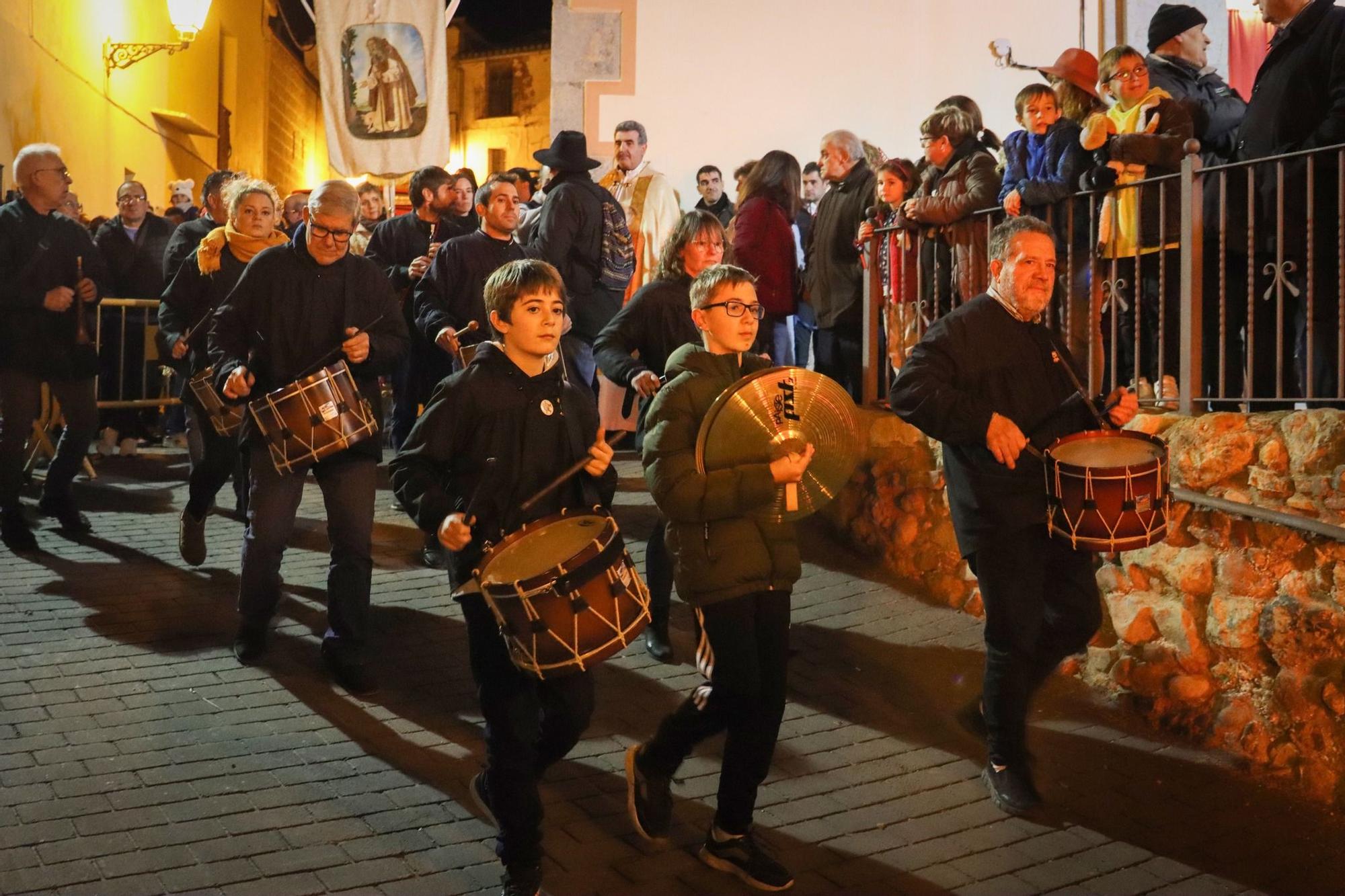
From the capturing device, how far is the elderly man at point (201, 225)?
923cm

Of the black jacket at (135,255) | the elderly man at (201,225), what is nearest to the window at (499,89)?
the black jacket at (135,255)

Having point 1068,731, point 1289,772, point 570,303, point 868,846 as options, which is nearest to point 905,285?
point 570,303

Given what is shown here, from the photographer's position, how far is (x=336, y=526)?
6160mm

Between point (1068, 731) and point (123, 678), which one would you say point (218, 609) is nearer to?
point (123, 678)

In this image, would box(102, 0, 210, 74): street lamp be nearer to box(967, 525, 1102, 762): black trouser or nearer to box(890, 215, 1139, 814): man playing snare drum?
box(890, 215, 1139, 814): man playing snare drum

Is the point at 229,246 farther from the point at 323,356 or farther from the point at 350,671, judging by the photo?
the point at 350,671

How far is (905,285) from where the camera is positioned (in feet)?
27.4

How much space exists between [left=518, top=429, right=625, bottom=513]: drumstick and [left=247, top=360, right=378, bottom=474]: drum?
166 centimetres

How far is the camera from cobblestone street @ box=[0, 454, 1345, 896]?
4438 mm

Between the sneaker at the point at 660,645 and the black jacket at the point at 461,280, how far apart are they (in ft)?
7.22

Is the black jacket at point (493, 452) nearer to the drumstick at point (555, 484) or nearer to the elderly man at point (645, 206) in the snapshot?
the drumstick at point (555, 484)

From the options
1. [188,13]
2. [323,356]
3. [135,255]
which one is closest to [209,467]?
[323,356]

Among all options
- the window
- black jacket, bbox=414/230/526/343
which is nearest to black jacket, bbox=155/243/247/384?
black jacket, bbox=414/230/526/343

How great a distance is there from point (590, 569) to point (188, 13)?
1689cm
